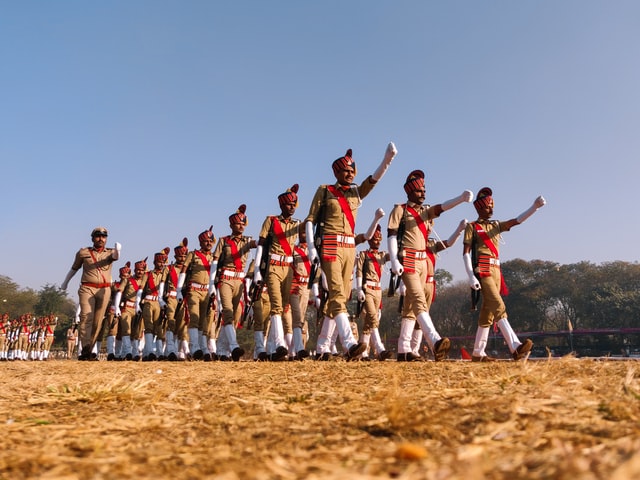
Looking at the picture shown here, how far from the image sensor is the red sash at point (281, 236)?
8484 mm

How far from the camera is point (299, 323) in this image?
895 centimetres

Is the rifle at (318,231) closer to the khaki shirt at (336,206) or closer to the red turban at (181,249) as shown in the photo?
the khaki shirt at (336,206)

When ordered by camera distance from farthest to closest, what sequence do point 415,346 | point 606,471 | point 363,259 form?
point 363,259
point 415,346
point 606,471

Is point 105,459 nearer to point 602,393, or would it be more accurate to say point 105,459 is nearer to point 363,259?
point 602,393

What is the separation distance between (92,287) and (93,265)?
457 mm

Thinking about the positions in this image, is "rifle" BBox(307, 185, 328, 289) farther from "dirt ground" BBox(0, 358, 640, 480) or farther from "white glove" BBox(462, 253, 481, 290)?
"dirt ground" BBox(0, 358, 640, 480)

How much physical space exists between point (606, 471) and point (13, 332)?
1596 inches

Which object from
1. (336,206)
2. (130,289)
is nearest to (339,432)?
(336,206)

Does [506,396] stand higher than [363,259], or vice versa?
[363,259]

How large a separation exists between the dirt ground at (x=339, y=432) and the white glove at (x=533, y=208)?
4766mm

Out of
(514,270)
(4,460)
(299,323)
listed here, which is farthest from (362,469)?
(514,270)

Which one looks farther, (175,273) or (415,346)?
(175,273)

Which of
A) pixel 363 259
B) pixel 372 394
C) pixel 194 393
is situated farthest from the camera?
pixel 363 259

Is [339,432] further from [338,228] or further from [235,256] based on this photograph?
[235,256]
